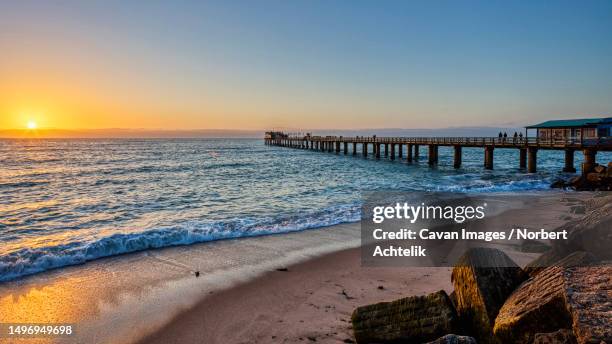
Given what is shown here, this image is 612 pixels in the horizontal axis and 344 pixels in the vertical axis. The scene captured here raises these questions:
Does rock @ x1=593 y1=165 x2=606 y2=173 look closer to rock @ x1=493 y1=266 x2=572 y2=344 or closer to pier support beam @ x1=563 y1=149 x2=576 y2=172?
pier support beam @ x1=563 y1=149 x2=576 y2=172

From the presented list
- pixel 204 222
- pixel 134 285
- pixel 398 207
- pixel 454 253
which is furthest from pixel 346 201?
pixel 134 285

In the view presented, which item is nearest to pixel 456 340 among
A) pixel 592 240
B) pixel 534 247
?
pixel 592 240

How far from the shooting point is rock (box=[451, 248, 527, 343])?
16.1 feet

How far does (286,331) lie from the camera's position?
6449 millimetres

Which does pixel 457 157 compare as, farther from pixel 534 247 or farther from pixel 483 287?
pixel 483 287

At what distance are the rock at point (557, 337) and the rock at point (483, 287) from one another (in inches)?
36.0

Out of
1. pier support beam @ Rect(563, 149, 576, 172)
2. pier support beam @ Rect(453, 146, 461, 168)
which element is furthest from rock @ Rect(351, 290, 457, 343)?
pier support beam @ Rect(453, 146, 461, 168)

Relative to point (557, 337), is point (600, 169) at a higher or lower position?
higher

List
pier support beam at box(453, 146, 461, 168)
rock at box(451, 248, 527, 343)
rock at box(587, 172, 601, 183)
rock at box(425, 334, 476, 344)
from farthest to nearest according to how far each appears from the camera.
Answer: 1. pier support beam at box(453, 146, 461, 168)
2. rock at box(587, 172, 601, 183)
3. rock at box(451, 248, 527, 343)
4. rock at box(425, 334, 476, 344)

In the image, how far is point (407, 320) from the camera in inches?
211

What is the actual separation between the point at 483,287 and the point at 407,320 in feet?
3.60

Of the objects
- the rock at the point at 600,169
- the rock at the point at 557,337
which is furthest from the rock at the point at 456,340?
the rock at the point at 600,169

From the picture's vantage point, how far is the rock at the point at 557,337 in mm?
3631

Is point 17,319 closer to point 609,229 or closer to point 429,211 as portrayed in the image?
point 609,229
